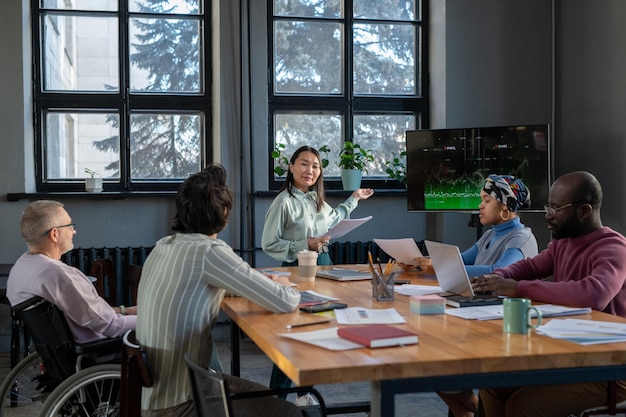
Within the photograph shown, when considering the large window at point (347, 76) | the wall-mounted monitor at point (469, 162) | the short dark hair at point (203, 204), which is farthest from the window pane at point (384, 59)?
the short dark hair at point (203, 204)

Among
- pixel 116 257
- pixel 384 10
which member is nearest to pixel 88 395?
pixel 116 257

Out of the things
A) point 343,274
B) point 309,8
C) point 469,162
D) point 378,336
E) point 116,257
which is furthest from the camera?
point 309,8

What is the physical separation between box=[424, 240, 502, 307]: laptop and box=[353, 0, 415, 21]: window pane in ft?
11.1

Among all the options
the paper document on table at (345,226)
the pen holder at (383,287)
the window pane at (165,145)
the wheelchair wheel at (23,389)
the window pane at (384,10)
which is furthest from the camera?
the window pane at (384,10)

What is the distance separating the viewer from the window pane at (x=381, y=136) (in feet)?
18.9

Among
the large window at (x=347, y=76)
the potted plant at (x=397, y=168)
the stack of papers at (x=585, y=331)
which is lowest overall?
the stack of papers at (x=585, y=331)

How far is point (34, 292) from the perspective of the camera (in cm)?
277

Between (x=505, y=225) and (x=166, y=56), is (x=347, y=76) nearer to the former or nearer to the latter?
(x=166, y=56)

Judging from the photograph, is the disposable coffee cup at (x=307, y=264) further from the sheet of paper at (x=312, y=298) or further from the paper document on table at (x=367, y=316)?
the paper document on table at (x=367, y=316)

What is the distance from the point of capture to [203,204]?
2.31 meters

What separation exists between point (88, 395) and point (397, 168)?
11.5 ft

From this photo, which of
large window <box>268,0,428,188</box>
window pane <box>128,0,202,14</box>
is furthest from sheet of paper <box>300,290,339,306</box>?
A: window pane <box>128,0,202,14</box>

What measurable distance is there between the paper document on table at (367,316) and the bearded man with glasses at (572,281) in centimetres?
44

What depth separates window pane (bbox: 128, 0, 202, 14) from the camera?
5.45m
